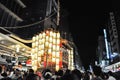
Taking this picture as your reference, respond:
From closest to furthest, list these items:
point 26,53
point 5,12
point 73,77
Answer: point 73,77 < point 26,53 < point 5,12

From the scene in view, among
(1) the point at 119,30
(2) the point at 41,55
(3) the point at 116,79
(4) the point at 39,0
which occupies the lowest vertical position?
(3) the point at 116,79

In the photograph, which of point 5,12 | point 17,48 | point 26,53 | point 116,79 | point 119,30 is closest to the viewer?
point 116,79

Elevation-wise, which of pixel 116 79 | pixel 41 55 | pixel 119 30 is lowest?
pixel 116 79

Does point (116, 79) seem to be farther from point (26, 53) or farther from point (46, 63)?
point (26, 53)

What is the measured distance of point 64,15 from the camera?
51.3 m

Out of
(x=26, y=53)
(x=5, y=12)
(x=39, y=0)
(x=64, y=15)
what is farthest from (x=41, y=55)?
(x=64, y=15)

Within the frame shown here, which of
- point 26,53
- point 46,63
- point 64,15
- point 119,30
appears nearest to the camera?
point 46,63

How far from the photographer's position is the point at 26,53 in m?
22.8

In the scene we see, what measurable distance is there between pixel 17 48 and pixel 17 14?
1319 cm

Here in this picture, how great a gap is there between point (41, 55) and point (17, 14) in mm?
16748

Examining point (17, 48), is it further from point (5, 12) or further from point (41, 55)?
point (5, 12)

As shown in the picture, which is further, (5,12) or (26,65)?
(5,12)

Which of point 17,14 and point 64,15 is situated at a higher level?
point 64,15

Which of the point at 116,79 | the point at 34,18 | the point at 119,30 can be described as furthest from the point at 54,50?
the point at 119,30
